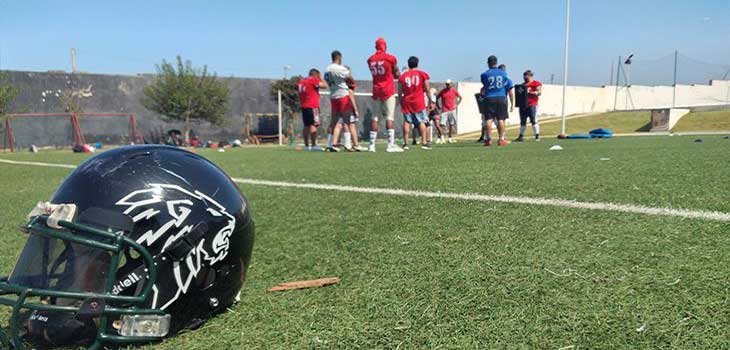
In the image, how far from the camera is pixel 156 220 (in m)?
1.53

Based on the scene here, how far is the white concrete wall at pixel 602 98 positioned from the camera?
32.8 meters

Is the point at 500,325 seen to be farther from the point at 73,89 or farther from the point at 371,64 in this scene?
the point at 73,89

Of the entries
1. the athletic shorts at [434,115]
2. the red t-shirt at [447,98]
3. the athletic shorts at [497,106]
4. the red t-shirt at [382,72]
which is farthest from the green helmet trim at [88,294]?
the red t-shirt at [447,98]

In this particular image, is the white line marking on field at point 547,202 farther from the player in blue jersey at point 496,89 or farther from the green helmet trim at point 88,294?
the player in blue jersey at point 496,89

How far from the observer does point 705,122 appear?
21.7 m

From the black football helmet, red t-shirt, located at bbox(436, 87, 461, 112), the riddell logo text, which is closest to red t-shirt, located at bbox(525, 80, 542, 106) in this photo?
red t-shirt, located at bbox(436, 87, 461, 112)

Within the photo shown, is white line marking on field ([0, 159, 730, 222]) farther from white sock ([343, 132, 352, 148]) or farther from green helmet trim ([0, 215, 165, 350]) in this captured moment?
white sock ([343, 132, 352, 148])

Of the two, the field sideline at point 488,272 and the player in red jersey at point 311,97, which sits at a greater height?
the player in red jersey at point 311,97

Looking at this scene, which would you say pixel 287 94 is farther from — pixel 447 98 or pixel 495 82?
pixel 495 82

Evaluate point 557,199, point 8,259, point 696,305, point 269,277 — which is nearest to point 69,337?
point 269,277

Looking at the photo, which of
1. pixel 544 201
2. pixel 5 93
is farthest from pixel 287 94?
pixel 544 201

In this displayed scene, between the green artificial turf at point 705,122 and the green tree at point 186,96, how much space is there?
21594 mm

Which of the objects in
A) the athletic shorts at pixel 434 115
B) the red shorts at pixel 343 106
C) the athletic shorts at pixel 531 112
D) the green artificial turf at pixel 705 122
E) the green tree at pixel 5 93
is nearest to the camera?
the red shorts at pixel 343 106

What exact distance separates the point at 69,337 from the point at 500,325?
132 centimetres
